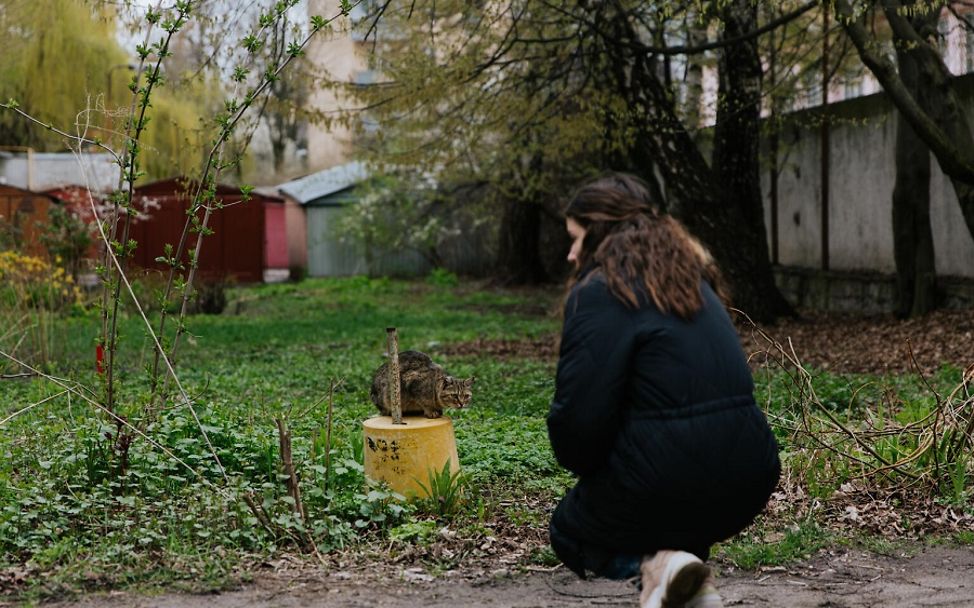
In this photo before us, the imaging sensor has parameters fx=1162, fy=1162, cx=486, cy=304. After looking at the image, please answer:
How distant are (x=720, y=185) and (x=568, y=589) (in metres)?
11.1

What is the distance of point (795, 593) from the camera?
4.74 m

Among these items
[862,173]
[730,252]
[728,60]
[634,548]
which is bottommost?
[634,548]

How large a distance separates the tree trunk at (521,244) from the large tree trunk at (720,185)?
11.2 metres

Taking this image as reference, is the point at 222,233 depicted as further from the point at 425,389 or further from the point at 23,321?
the point at 425,389

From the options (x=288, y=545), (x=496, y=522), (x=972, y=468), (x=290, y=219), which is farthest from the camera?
(x=290, y=219)

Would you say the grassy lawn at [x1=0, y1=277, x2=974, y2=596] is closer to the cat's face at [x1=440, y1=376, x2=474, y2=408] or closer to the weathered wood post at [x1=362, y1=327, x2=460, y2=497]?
the weathered wood post at [x1=362, y1=327, x2=460, y2=497]

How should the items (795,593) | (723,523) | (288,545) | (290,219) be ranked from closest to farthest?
(723,523), (795,593), (288,545), (290,219)

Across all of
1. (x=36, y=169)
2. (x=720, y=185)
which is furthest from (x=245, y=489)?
(x=36, y=169)

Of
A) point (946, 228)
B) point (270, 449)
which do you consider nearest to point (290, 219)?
point (946, 228)

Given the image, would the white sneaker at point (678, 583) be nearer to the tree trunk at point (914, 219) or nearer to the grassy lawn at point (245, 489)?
the grassy lawn at point (245, 489)

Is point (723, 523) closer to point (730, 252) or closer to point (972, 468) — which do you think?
point (972, 468)

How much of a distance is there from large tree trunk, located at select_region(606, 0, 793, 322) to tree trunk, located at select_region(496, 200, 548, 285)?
443 inches

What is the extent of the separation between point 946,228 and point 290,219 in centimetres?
2521

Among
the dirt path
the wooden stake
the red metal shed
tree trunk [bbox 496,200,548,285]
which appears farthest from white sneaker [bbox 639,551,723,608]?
the red metal shed
